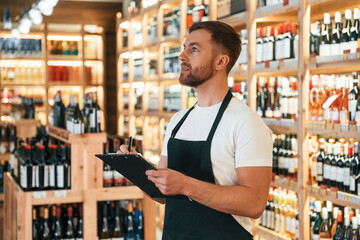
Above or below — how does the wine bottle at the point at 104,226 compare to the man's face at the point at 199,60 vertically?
below

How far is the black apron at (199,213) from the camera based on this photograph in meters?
1.76

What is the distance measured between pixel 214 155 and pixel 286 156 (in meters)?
2.70

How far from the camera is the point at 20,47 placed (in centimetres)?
873

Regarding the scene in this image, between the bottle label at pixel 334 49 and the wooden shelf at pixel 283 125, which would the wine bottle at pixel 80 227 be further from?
the bottle label at pixel 334 49

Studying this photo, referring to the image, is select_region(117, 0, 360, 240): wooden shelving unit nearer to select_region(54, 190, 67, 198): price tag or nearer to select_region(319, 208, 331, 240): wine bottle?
select_region(319, 208, 331, 240): wine bottle

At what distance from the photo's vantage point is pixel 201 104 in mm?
1891

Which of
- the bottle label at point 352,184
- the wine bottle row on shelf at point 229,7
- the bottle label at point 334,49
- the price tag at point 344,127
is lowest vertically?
the bottle label at point 352,184

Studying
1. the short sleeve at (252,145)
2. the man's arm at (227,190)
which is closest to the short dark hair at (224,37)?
the short sleeve at (252,145)

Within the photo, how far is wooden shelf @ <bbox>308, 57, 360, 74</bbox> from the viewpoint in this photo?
343 centimetres

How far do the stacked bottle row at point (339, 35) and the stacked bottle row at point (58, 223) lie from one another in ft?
6.82

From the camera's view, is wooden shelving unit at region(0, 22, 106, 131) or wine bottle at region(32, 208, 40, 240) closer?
wine bottle at region(32, 208, 40, 240)

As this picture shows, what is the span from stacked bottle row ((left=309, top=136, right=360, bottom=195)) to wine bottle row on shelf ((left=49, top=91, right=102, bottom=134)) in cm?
164

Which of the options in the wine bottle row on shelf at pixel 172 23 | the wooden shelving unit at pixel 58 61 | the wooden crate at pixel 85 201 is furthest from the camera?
the wooden shelving unit at pixel 58 61

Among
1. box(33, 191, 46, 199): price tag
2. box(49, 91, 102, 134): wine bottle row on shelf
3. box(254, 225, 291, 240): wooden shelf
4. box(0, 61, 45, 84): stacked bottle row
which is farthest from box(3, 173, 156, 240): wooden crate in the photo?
box(0, 61, 45, 84): stacked bottle row
